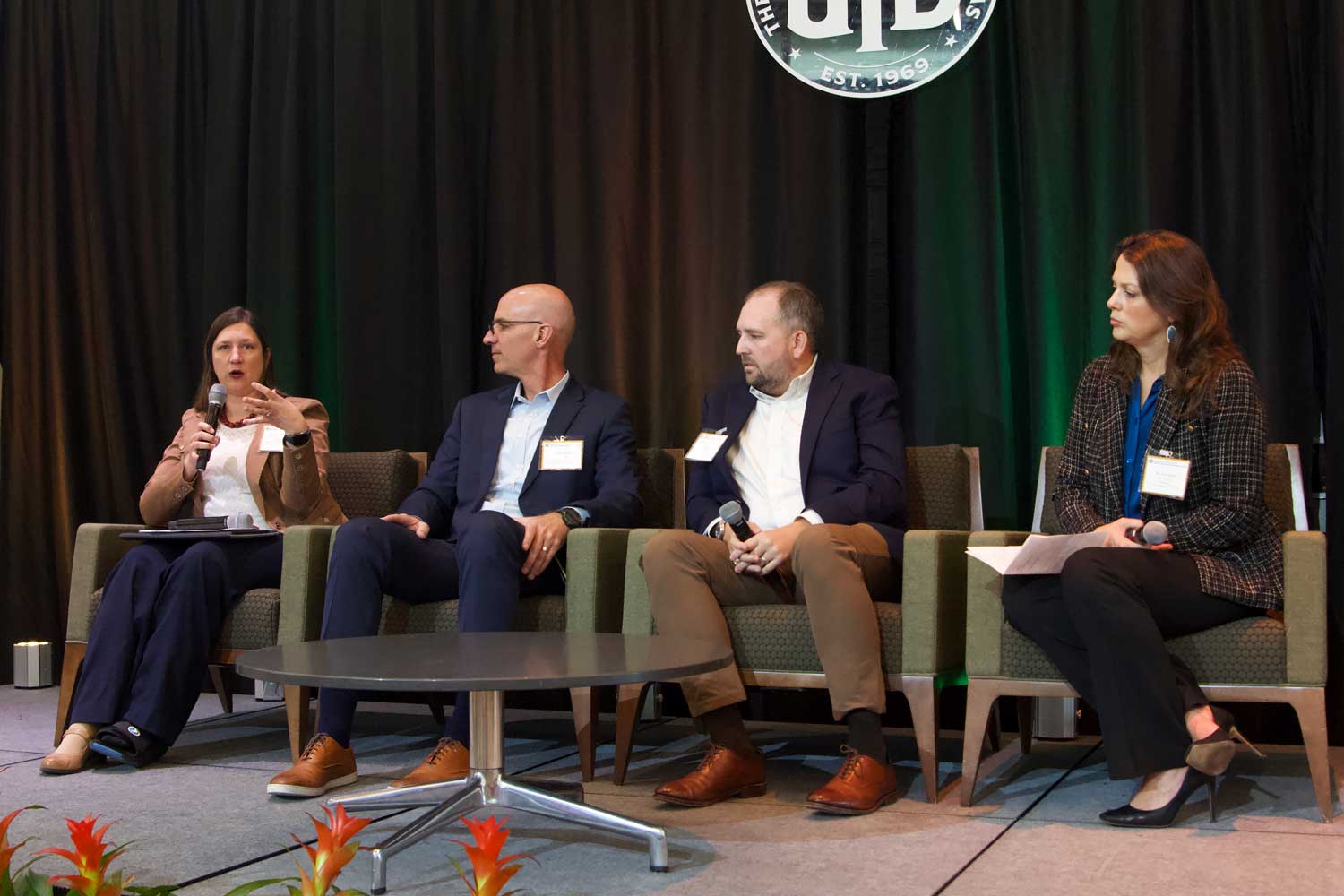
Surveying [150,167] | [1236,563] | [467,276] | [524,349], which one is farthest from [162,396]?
[1236,563]

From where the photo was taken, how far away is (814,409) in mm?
3170

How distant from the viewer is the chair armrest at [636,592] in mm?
2955

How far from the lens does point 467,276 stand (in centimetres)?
418

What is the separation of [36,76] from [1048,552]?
159 inches

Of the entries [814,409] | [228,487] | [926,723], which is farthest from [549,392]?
[926,723]

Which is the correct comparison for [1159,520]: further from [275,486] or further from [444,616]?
[275,486]

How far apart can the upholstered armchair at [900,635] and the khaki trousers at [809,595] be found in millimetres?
46

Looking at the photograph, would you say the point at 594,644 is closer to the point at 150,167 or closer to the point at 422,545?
the point at 422,545

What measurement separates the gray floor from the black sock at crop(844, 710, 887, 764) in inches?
4.6

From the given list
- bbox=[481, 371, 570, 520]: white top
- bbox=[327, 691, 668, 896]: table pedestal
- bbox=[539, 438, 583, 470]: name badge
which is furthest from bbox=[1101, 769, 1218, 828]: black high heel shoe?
bbox=[481, 371, 570, 520]: white top

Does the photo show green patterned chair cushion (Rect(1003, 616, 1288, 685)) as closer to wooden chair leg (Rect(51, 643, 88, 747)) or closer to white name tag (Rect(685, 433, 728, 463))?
white name tag (Rect(685, 433, 728, 463))

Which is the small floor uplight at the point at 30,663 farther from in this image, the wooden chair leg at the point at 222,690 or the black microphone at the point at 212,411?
the black microphone at the point at 212,411

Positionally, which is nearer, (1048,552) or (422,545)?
(1048,552)

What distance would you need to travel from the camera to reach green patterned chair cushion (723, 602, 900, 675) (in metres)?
2.76
